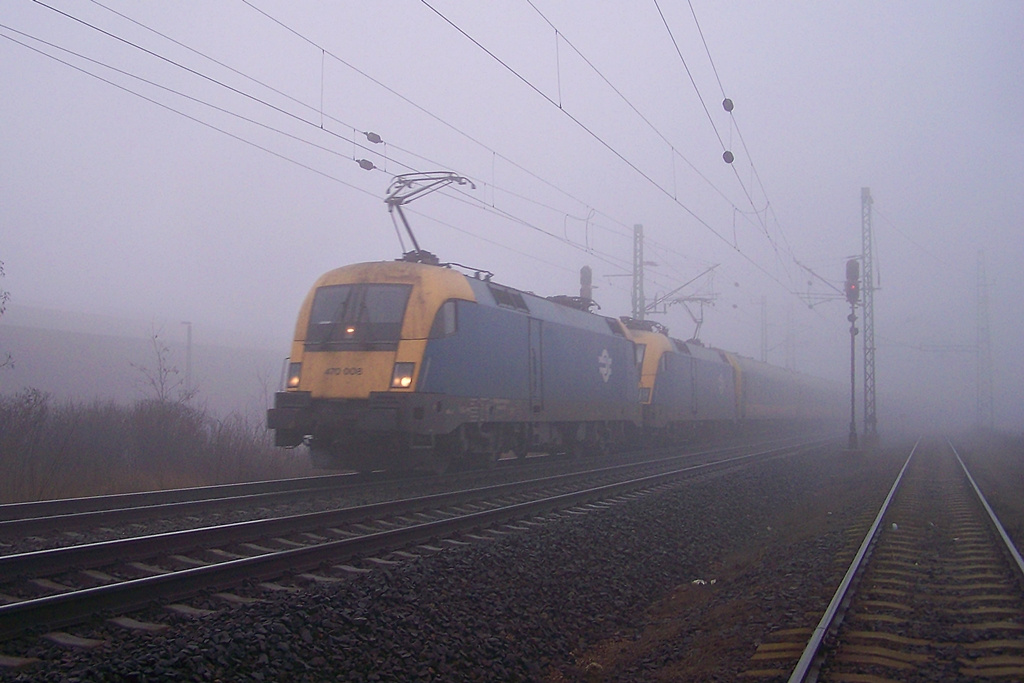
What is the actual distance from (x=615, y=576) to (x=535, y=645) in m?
2.14

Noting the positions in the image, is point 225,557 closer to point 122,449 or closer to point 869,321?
point 122,449

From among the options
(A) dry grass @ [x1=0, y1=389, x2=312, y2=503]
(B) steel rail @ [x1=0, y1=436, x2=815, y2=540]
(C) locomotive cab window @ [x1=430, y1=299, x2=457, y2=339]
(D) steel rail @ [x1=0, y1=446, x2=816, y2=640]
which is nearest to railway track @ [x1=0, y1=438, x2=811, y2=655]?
(D) steel rail @ [x1=0, y1=446, x2=816, y2=640]

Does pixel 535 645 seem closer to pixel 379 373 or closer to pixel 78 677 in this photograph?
pixel 78 677

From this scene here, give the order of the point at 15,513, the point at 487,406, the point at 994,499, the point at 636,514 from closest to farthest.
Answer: the point at 15,513
the point at 636,514
the point at 487,406
the point at 994,499

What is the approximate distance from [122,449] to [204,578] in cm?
1058

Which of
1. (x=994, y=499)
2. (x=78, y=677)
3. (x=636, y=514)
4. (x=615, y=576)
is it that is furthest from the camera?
(x=994, y=499)

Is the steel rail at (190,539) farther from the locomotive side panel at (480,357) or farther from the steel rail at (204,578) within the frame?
the locomotive side panel at (480,357)

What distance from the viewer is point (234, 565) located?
598 cm

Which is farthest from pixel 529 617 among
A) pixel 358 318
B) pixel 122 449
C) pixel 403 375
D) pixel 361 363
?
pixel 122 449

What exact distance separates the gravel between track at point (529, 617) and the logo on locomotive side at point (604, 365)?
913 centimetres

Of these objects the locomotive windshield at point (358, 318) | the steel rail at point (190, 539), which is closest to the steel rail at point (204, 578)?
the steel rail at point (190, 539)

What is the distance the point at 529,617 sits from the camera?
20.2 feet

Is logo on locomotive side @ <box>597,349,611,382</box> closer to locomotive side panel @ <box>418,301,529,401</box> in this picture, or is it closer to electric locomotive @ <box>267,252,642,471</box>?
electric locomotive @ <box>267,252,642,471</box>

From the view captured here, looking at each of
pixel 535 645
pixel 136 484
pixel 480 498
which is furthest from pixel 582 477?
pixel 535 645
